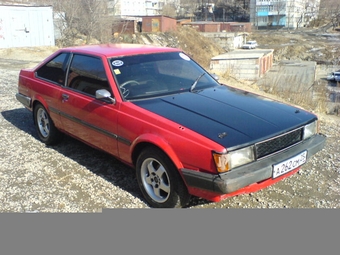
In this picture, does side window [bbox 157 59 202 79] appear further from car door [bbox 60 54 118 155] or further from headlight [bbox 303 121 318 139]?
headlight [bbox 303 121 318 139]

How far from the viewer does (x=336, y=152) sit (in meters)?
5.22

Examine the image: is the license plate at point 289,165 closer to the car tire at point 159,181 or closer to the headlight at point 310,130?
the headlight at point 310,130

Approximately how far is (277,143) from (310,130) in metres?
0.67

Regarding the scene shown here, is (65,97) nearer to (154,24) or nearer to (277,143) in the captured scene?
(277,143)

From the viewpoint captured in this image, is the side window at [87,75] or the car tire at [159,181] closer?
the car tire at [159,181]

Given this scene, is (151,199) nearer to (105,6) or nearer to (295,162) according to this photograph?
(295,162)

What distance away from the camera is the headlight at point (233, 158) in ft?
9.48

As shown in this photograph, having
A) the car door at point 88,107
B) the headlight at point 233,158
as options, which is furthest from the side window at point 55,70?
the headlight at point 233,158

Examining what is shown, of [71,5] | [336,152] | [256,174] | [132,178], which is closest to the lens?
[256,174]

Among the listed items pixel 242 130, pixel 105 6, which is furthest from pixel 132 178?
pixel 105 6

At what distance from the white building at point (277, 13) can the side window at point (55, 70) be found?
98.3 m

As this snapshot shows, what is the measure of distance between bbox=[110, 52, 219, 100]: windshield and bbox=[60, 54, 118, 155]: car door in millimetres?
215

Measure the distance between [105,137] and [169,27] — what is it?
51233 mm

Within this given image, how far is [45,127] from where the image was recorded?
217 inches
